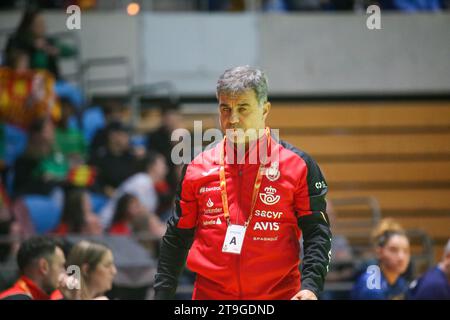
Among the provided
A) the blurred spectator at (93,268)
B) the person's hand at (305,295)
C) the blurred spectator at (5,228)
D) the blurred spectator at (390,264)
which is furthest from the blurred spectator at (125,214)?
the person's hand at (305,295)

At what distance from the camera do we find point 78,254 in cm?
460

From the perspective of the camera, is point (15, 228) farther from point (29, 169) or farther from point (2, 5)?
Result: point (2, 5)

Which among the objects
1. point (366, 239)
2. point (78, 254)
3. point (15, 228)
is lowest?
point (366, 239)

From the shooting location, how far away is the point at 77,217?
25.1ft

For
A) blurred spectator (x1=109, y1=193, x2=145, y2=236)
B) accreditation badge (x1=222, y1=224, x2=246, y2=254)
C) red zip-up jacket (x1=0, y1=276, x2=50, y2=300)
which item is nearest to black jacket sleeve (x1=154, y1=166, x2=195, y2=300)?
accreditation badge (x1=222, y1=224, x2=246, y2=254)

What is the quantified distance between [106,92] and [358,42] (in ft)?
8.81

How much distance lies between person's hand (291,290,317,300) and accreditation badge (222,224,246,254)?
313mm

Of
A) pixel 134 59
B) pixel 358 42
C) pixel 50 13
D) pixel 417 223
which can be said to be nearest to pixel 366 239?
pixel 417 223

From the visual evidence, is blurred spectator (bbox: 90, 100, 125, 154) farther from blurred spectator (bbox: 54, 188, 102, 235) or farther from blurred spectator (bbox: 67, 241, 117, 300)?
blurred spectator (bbox: 67, 241, 117, 300)

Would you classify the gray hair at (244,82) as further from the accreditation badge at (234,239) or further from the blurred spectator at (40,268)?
the blurred spectator at (40,268)

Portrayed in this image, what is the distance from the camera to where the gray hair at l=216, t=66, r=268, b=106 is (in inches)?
147

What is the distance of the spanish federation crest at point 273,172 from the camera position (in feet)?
12.6

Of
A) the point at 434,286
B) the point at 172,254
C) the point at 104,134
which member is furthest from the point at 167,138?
the point at 172,254

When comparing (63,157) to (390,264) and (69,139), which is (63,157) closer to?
(69,139)
